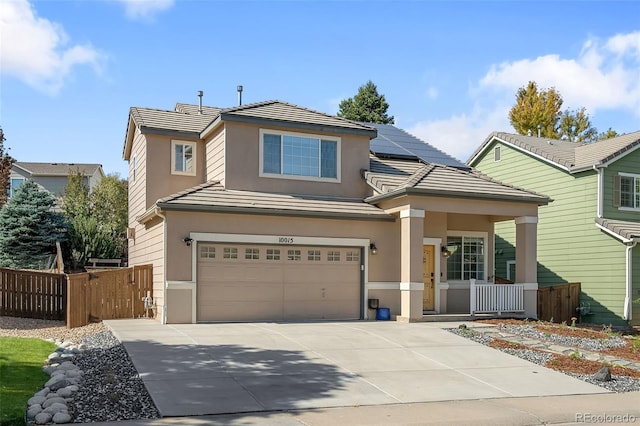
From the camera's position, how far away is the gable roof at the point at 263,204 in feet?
54.5

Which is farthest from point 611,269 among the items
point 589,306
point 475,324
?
point 475,324

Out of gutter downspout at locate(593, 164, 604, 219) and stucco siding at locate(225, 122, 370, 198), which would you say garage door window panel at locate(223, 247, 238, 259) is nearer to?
stucco siding at locate(225, 122, 370, 198)

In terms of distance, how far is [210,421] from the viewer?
Result: 7.88 meters

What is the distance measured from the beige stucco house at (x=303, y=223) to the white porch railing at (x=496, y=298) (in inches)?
8.7

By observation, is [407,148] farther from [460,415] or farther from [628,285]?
[460,415]

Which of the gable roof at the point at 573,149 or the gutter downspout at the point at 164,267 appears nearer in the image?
the gutter downspout at the point at 164,267

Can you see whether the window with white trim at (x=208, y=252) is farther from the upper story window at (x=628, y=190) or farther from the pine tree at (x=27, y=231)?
the upper story window at (x=628, y=190)

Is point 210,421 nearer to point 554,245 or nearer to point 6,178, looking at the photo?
point 554,245

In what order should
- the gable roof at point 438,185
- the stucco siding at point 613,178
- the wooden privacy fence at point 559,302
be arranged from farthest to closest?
1. the stucco siding at point 613,178
2. the wooden privacy fence at point 559,302
3. the gable roof at point 438,185

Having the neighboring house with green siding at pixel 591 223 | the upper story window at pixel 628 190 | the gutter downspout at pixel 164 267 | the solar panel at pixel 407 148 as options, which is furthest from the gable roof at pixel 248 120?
the upper story window at pixel 628 190

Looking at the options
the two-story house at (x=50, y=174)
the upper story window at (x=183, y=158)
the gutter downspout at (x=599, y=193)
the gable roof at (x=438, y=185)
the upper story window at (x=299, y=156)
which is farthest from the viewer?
the two-story house at (x=50, y=174)

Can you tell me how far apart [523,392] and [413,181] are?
8734 millimetres

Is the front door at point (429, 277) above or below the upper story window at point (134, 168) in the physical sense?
below

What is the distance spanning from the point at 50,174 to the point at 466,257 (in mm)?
39660
